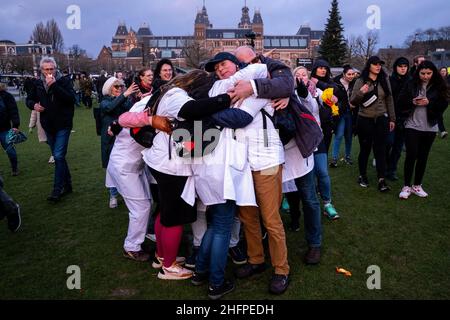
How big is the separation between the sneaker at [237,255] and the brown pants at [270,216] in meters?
0.27

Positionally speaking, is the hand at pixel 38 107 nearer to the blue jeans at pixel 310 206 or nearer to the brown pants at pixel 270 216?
the brown pants at pixel 270 216

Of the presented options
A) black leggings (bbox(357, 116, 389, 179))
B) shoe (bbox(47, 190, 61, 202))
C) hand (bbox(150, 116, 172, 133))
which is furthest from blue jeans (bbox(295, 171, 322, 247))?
shoe (bbox(47, 190, 61, 202))

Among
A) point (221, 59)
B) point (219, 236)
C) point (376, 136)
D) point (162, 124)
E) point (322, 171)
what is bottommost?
point (219, 236)

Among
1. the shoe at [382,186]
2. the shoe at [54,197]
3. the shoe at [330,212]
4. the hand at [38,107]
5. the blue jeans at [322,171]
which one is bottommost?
the shoe at [330,212]

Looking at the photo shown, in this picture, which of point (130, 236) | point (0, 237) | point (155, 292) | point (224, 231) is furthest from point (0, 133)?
point (224, 231)

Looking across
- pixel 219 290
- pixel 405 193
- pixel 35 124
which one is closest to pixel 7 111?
pixel 35 124

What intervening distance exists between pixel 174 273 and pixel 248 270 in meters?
0.71

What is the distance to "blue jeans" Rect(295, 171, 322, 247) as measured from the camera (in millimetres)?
3495

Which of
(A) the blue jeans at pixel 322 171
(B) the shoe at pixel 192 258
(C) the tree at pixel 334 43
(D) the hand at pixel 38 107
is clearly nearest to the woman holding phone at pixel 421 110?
(A) the blue jeans at pixel 322 171

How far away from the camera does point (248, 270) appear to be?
3.39m

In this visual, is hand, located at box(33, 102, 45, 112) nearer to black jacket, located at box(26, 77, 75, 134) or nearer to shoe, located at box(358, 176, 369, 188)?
black jacket, located at box(26, 77, 75, 134)

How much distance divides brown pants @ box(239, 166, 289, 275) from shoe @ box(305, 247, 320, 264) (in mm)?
482

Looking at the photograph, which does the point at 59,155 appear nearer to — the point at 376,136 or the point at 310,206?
the point at 310,206

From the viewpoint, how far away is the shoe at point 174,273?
10.9 feet
